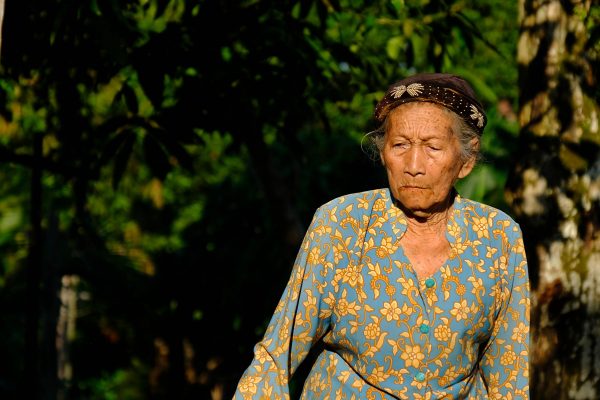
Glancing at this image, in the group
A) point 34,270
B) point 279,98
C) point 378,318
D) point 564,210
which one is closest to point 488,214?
point 378,318

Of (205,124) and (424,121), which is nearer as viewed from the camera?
(424,121)

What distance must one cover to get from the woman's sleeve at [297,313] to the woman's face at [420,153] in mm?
225

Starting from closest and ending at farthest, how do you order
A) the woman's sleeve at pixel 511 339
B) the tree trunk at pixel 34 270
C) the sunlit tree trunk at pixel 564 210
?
the woman's sleeve at pixel 511 339
the sunlit tree trunk at pixel 564 210
the tree trunk at pixel 34 270

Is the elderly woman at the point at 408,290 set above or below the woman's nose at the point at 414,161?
below

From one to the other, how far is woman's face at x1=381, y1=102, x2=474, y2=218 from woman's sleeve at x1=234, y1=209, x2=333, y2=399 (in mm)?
225

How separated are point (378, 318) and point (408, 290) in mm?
105

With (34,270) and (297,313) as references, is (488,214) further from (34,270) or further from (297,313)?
(34,270)

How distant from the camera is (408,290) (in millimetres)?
2730

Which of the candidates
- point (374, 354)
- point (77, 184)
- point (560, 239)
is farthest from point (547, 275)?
point (77, 184)

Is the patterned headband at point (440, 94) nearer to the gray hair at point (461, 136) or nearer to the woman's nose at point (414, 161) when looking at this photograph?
the gray hair at point (461, 136)

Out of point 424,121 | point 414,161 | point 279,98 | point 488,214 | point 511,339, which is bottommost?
point 511,339

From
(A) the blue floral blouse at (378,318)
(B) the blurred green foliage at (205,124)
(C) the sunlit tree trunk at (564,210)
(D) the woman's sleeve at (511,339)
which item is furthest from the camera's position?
(B) the blurred green foliage at (205,124)

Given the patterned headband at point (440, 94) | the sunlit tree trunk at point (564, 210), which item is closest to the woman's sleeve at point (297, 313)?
the patterned headband at point (440, 94)

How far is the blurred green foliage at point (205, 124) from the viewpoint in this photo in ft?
16.2
